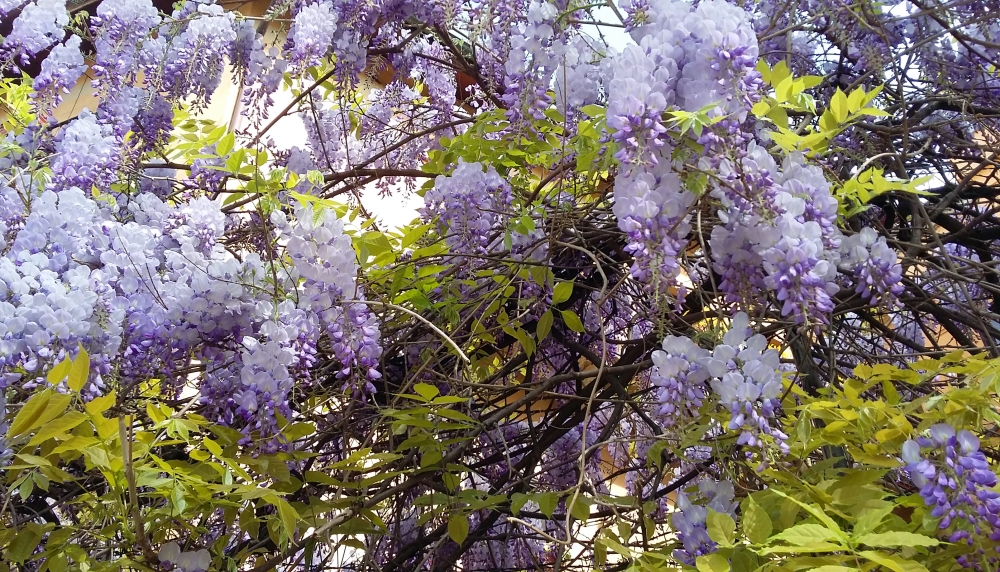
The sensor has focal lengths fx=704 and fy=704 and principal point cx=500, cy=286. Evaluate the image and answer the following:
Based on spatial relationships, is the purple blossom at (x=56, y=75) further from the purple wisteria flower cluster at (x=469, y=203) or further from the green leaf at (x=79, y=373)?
the green leaf at (x=79, y=373)

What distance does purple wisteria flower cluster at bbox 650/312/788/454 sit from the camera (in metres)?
0.89

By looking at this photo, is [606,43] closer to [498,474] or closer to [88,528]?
[498,474]

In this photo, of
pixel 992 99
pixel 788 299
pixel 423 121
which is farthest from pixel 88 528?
pixel 992 99

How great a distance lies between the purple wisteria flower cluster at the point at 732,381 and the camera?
35.0 inches

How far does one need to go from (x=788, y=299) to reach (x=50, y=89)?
6.19ft

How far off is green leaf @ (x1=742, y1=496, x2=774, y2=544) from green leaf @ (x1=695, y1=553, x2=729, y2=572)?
0.04 meters

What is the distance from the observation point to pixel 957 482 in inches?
32.0

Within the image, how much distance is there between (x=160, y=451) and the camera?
1413 mm

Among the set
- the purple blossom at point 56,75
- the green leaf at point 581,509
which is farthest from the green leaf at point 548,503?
the purple blossom at point 56,75

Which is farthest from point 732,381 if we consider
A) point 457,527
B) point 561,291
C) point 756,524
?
point 457,527

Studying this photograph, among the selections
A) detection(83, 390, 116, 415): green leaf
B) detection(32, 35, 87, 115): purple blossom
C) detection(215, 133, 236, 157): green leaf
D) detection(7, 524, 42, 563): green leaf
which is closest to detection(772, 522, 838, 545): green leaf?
detection(83, 390, 116, 415): green leaf

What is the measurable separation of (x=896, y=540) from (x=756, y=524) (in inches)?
6.2

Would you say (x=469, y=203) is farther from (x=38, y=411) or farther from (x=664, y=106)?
(x=38, y=411)

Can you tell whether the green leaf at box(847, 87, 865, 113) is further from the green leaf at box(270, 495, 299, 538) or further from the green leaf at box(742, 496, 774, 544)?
the green leaf at box(270, 495, 299, 538)
